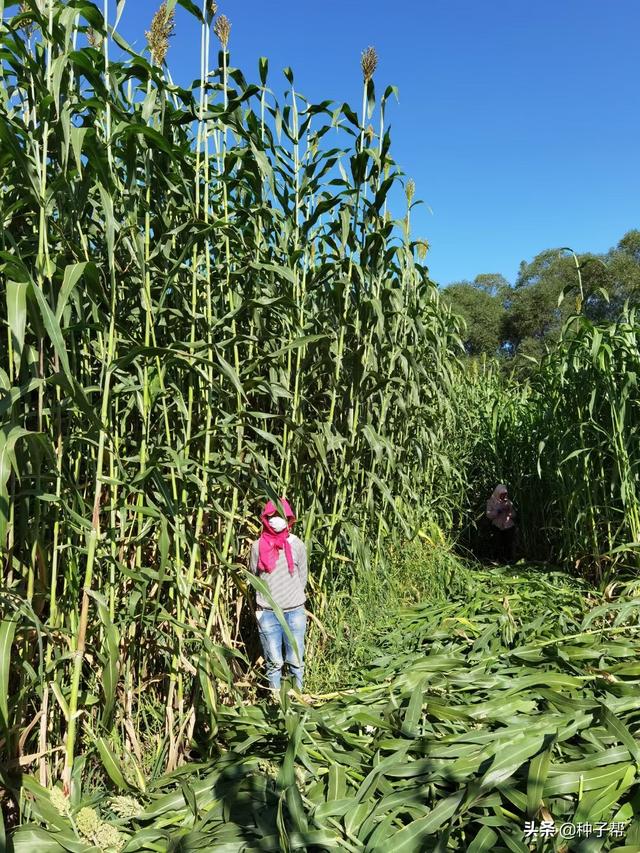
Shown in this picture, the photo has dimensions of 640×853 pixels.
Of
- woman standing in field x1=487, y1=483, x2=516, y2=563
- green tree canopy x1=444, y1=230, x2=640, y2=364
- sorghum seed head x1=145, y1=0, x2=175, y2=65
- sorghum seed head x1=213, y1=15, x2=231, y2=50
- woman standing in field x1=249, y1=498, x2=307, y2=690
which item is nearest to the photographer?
sorghum seed head x1=145, y1=0, x2=175, y2=65

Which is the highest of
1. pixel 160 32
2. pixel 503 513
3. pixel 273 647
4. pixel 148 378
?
pixel 160 32

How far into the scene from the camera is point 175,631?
2.13m

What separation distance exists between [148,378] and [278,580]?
1.28 meters

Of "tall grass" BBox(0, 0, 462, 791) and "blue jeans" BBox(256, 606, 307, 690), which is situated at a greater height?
"tall grass" BBox(0, 0, 462, 791)

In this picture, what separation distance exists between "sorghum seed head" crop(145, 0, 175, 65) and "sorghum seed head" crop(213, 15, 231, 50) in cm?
30

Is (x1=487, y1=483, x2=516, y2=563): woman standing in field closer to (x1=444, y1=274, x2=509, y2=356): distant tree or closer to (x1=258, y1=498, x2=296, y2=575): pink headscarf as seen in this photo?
(x1=258, y1=498, x2=296, y2=575): pink headscarf

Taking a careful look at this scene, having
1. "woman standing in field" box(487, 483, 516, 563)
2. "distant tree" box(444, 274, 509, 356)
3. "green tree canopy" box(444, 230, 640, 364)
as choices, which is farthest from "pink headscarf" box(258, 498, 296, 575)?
"distant tree" box(444, 274, 509, 356)

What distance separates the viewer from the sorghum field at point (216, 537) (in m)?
1.71

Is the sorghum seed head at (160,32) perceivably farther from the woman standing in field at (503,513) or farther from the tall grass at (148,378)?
the woman standing in field at (503,513)

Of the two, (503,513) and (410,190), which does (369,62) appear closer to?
(410,190)

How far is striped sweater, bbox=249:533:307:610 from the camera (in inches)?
111

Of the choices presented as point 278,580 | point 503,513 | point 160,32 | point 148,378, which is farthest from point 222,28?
point 503,513

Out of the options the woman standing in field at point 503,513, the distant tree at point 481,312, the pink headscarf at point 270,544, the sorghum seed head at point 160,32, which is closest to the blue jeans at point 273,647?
the pink headscarf at point 270,544

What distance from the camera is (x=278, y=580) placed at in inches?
112
